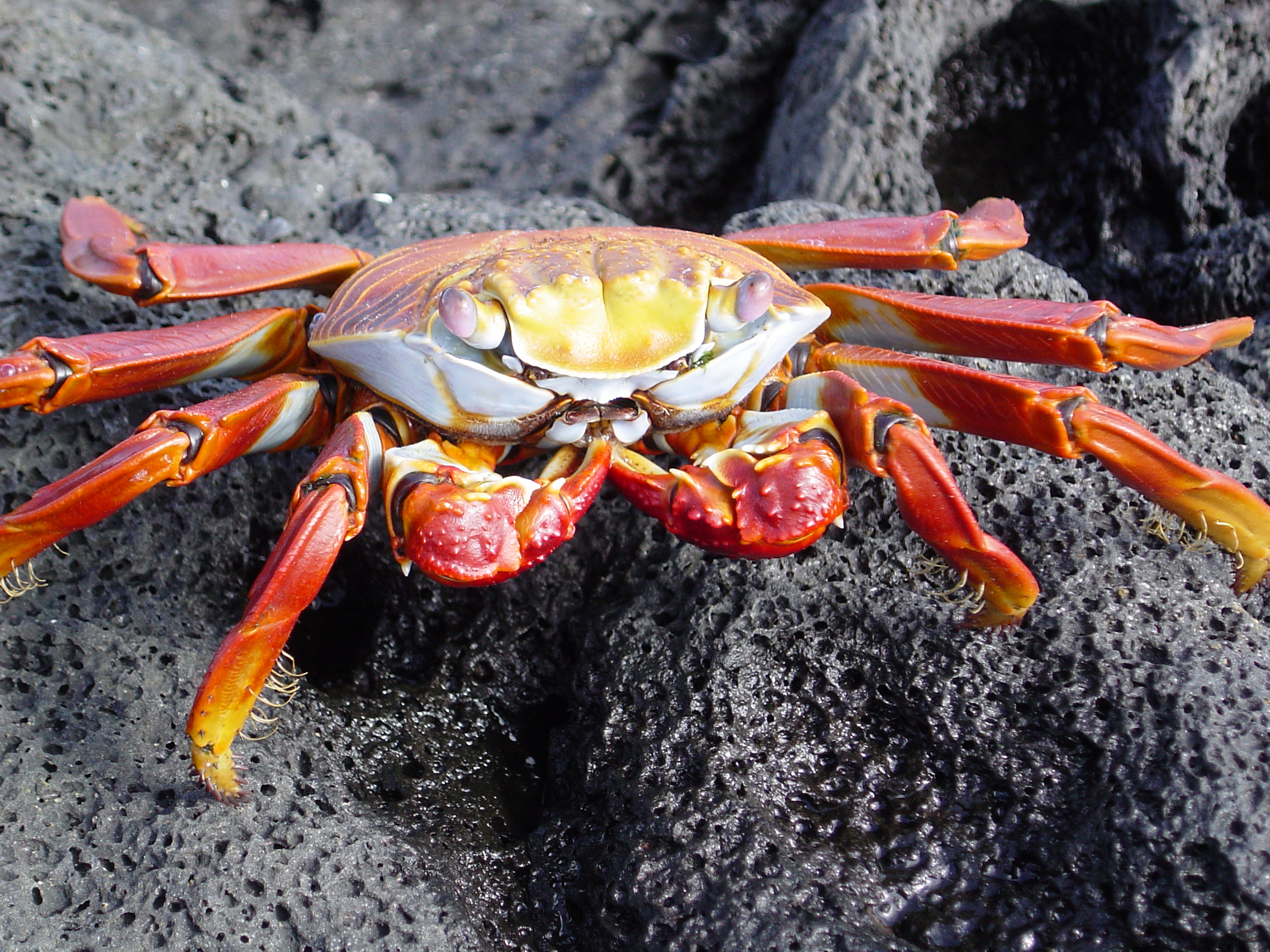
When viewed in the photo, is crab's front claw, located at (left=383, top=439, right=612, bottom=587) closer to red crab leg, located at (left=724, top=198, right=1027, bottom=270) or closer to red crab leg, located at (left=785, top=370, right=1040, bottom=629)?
red crab leg, located at (left=785, top=370, right=1040, bottom=629)

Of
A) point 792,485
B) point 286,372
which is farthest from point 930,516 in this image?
point 286,372

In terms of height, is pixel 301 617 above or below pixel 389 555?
below

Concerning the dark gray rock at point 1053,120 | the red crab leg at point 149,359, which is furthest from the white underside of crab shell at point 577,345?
the dark gray rock at point 1053,120

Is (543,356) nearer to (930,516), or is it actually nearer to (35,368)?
(930,516)

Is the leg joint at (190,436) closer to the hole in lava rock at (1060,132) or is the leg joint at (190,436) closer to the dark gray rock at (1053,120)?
the dark gray rock at (1053,120)

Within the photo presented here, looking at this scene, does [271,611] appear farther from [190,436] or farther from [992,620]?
[992,620]

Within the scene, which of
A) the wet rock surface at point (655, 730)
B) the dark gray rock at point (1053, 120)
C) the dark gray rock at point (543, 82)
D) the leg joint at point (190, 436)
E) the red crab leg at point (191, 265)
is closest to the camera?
the wet rock surface at point (655, 730)

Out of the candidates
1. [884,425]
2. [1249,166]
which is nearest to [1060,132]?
[1249,166]
